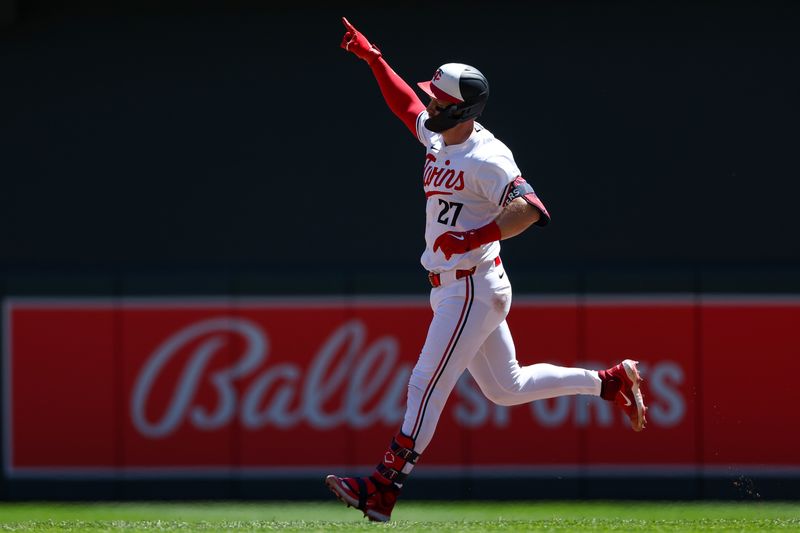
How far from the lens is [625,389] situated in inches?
207

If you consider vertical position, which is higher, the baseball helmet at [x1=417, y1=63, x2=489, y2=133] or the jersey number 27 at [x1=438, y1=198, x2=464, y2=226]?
the baseball helmet at [x1=417, y1=63, x2=489, y2=133]

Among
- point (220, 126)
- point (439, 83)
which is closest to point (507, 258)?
point (220, 126)

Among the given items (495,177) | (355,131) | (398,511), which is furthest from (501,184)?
(355,131)

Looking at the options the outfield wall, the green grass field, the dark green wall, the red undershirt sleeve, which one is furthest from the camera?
the dark green wall

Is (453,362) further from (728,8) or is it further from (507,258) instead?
(728,8)

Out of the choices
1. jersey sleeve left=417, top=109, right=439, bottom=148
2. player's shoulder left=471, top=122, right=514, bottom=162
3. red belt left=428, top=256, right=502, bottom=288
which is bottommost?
red belt left=428, top=256, right=502, bottom=288

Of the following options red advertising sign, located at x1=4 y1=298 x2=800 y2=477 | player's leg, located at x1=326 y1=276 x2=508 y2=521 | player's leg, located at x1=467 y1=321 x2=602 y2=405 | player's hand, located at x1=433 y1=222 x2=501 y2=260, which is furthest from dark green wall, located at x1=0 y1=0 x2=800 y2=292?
player's hand, located at x1=433 y1=222 x2=501 y2=260

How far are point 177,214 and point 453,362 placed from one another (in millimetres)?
4309

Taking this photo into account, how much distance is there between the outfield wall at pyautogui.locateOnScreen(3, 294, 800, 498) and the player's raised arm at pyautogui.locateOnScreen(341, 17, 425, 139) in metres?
2.30

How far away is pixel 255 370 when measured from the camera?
25.0ft

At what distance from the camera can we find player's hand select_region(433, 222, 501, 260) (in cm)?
467

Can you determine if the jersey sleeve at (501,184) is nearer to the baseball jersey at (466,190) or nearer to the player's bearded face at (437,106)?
the baseball jersey at (466,190)

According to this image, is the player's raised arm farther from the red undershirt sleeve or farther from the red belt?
the red belt

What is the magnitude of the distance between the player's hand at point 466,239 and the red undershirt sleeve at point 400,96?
30.9 inches
